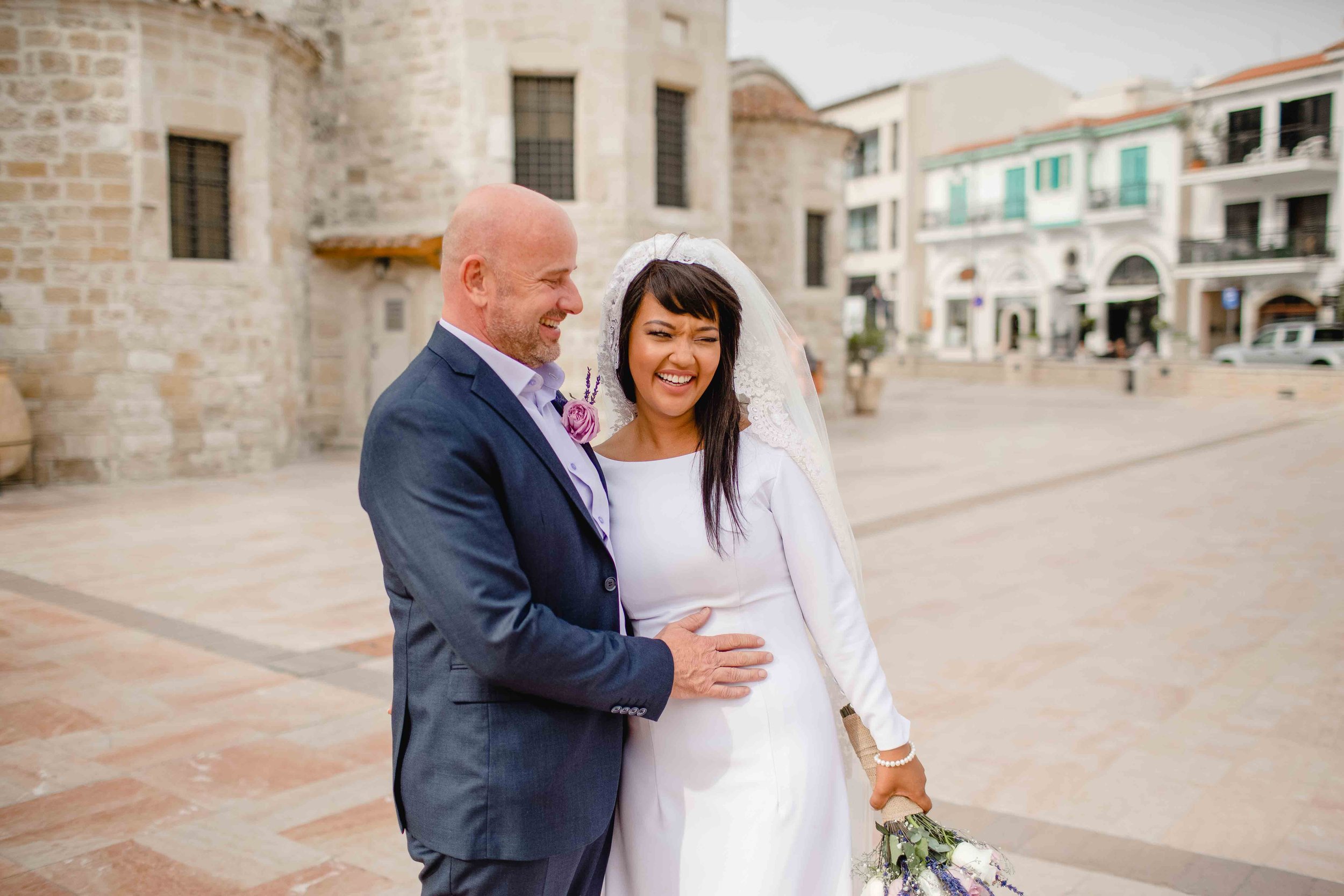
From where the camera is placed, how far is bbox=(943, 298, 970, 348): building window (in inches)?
→ 1722

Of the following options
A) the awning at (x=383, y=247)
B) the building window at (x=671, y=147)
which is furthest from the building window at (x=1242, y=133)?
the awning at (x=383, y=247)

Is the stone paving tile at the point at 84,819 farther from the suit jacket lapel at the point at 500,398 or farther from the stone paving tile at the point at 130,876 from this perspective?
the suit jacket lapel at the point at 500,398

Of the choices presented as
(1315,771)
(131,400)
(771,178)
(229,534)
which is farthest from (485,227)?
(771,178)

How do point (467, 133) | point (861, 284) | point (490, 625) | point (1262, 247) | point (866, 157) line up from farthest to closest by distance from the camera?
point (861, 284) → point (866, 157) → point (1262, 247) → point (467, 133) → point (490, 625)

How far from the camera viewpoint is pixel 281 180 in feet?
44.1

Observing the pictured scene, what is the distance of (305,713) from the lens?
183 inches

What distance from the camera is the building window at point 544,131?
1412 cm

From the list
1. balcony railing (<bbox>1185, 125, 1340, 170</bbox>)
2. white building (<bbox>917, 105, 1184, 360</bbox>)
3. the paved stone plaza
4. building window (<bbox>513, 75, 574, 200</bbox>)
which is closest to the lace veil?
the paved stone plaza

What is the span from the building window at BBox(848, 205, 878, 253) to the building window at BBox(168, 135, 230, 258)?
3762 cm

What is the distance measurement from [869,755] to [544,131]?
43.1ft

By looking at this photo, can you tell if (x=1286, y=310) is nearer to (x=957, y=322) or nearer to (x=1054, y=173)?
(x=1054, y=173)

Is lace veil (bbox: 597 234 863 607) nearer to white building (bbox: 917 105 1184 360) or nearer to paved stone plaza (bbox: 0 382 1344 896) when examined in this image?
paved stone plaza (bbox: 0 382 1344 896)

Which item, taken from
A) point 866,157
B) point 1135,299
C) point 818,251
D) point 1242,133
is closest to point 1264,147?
point 1242,133

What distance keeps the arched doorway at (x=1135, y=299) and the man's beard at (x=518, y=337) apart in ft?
125
